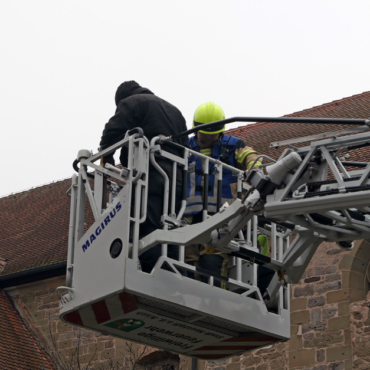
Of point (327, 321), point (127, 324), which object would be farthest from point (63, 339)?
point (127, 324)

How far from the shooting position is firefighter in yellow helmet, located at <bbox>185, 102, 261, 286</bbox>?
9.30 meters

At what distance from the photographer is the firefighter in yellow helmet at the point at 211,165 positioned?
30.5 ft

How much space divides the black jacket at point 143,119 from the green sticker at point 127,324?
1.43 meters

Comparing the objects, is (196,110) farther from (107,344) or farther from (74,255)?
(107,344)

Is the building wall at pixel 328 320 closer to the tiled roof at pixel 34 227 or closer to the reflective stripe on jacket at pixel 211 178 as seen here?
the tiled roof at pixel 34 227

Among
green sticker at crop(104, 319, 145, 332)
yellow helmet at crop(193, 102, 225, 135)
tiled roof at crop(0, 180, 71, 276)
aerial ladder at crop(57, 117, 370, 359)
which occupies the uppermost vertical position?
tiled roof at crop(0, 180, 71, 276)

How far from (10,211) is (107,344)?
587 cm

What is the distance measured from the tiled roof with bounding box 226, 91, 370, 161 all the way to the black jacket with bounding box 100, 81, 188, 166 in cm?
898

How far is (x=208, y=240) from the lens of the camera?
861cm

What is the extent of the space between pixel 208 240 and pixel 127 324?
3.83ft

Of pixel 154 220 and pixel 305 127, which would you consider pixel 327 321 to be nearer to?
pixel 305 127

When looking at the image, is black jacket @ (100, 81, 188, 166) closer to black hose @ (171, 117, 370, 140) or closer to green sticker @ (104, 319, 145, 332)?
black hose @ (171, 117, 370, 140)

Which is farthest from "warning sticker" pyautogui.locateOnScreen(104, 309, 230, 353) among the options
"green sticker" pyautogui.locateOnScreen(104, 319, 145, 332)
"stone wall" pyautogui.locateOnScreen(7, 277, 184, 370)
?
"stone wall" pyautogui.locateOnScreen(7, 277, 184, 370)

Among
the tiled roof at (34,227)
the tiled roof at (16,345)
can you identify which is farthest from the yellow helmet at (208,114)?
the tiled roof at (34,227)
